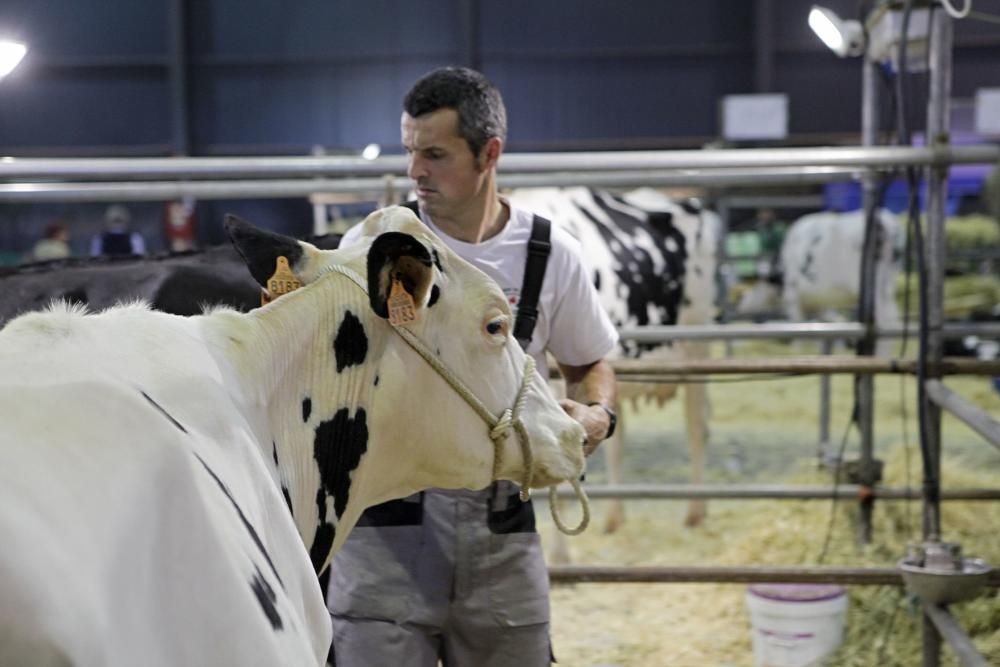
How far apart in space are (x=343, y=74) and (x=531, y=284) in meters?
15.5

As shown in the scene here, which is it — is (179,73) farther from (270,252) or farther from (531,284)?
(270,252)

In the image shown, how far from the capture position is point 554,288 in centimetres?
241

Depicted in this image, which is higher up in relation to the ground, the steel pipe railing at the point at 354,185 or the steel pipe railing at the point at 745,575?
the steel pipe railing at the point at 354,185

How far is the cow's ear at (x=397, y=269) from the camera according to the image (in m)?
1.66

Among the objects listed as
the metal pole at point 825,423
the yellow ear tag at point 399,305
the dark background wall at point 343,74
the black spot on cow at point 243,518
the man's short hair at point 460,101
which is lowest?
the metal pole at point 825,423

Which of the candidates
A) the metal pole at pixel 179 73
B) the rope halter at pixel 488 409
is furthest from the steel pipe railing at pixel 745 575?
the metal pole at pixel 179 73

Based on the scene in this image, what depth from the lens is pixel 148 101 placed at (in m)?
17.3

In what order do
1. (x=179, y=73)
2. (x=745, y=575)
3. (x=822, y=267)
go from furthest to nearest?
(x=179, y=73), (x=822, y=267), (x=745, y=575)

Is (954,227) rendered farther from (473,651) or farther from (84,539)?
(84,539)

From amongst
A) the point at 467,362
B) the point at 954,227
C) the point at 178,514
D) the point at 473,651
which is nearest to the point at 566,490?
the point at 473,651

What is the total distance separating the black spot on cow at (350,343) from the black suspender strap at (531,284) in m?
0.62

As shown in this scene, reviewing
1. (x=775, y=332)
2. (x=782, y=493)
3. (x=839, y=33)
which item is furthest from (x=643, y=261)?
(x=782, y=493)

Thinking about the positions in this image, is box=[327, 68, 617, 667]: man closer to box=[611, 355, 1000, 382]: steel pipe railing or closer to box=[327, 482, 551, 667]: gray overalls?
box=[327, 482, 551, 667]: gray overalls

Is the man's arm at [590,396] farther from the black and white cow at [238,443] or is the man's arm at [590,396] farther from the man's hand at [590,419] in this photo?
the black and white cow at [238,443]
